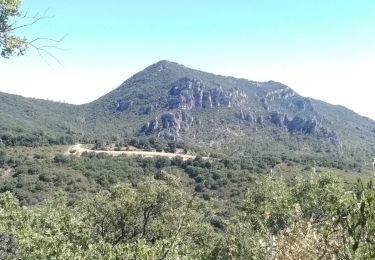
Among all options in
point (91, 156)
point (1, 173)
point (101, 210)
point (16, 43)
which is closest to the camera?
point (16, 43)

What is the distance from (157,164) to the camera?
615ft

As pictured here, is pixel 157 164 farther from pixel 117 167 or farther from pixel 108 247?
pixel 108 247

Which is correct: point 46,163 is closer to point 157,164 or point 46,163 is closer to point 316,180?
point 157,164

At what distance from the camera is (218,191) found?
5886 inches

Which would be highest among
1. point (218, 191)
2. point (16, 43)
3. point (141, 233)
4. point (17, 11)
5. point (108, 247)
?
point (17, 11)

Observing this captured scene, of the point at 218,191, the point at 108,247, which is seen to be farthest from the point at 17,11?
the point at 218,191

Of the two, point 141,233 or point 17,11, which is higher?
point 17,11

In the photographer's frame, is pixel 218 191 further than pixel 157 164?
No

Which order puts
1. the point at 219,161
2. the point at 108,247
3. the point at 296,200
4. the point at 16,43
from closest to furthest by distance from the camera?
the point at 16,43, the point at 108,247, the point at 296,200, the point at 219,161

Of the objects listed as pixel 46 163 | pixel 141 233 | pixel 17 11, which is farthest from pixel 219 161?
pixel 17 11

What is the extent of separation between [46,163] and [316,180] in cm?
13284

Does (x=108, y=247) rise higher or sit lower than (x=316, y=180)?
lower

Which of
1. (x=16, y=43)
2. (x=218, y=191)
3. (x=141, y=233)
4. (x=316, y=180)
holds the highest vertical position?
(x=16, y=43)

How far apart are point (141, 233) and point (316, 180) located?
803 inches
